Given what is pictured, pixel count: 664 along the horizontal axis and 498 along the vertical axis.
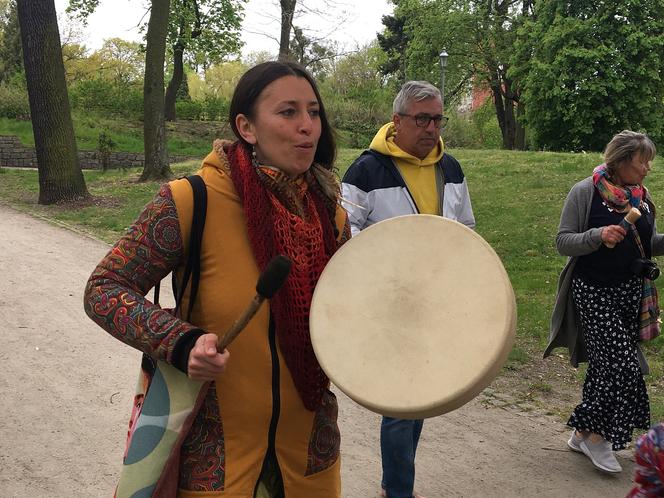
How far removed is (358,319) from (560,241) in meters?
2.45

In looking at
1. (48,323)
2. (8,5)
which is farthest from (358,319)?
(8,5)

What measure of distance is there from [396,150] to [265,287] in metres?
1.97

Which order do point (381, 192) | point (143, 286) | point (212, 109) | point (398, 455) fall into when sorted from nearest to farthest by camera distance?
1. point (143, 286)
2. point (398, 455)
3. point (381, 192)
4. point (212, 109)

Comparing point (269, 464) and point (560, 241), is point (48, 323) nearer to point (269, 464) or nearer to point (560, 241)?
point (560, 241)

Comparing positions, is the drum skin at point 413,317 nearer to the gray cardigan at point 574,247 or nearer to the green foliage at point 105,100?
the gray cardigan at point 574,247

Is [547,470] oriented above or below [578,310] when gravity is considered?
below

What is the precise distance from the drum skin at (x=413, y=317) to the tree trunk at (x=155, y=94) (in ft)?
47.4

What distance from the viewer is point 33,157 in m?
23.5

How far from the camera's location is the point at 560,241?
3.98 metres

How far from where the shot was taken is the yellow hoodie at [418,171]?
3.29 m

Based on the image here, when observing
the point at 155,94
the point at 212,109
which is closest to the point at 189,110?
the point at 212,109

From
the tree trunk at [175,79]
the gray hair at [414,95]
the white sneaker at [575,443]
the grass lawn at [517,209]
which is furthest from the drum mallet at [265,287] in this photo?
the tree trunk at [175,79]

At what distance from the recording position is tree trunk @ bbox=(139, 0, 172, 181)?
600 inches

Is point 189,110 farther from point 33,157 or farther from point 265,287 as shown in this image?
point 265,287
